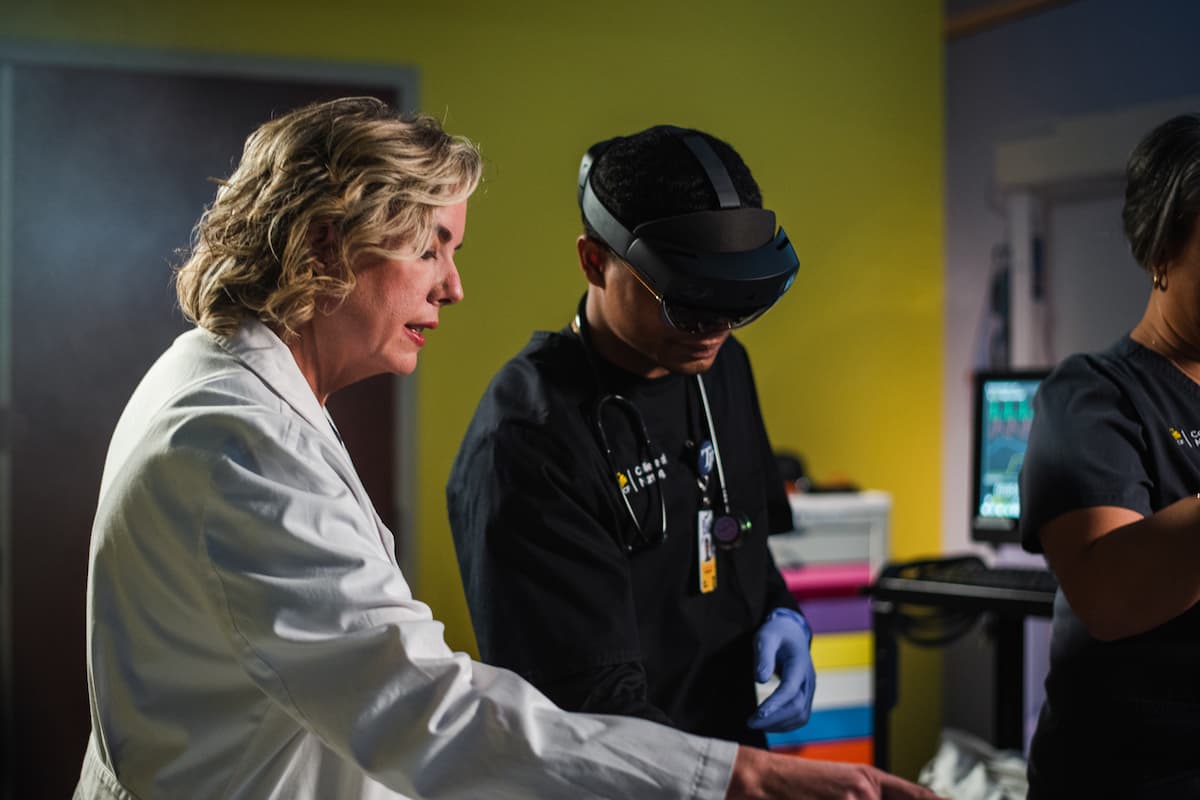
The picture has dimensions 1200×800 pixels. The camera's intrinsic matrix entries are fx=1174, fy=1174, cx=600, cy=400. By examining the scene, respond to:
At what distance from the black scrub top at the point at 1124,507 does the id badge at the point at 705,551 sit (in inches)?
14.9

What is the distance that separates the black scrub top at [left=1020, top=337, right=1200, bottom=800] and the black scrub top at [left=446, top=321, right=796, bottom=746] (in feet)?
1.28

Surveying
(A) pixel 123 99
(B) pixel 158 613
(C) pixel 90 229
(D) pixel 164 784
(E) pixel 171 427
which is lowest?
(D) pixel 164 784

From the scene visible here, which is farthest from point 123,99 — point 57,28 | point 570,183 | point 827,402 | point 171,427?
point 171,427

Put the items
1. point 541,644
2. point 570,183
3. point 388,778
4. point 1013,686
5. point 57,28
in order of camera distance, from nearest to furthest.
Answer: point 388,778 → point 541,644 → point 1013,686 → point 57,28 → point 570,183

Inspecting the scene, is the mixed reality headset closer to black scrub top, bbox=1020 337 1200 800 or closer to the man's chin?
the man's chin

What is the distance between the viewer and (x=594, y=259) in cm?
144

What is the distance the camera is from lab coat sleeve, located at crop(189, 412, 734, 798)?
0.88m

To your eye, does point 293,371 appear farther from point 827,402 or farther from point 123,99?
point 827,402

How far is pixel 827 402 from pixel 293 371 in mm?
3238

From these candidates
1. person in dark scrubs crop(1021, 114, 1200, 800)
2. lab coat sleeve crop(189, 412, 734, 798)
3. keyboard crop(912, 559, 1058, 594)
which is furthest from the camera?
Answer: keyboard crop(912, 559, 1058, 594)

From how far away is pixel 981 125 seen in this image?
13.6 feet

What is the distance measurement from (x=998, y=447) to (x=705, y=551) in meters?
1.67

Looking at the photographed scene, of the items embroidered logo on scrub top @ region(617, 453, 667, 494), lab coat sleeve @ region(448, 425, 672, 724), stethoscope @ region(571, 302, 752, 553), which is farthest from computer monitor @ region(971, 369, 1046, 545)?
lab coat sleeve @ region(448, 425, 672, 724)

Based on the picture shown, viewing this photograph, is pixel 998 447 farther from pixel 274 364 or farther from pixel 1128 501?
pixel 274 364
